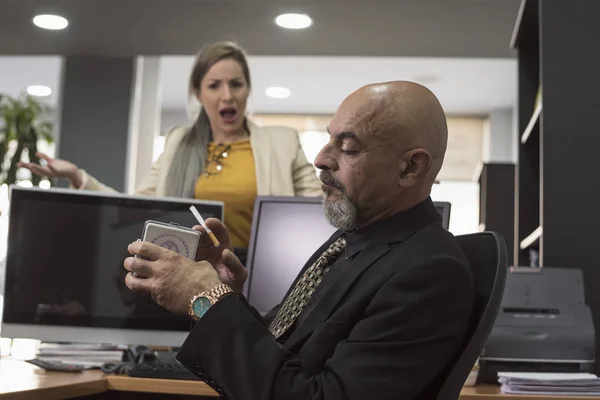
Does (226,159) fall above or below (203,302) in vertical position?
above

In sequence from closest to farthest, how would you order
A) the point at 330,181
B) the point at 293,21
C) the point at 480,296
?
the point at 480,296, the point at 330,181, the point at 293,21

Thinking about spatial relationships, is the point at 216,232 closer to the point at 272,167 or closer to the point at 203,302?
the point at 203,302

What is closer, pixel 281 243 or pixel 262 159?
pixel 281 243

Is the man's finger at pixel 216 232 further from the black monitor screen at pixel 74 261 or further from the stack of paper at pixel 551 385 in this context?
the stack of paper at pixel 551 385

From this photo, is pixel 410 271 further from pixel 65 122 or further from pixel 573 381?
pixel 65 122

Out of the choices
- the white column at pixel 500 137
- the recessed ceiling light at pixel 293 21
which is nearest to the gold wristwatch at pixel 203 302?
the recessed ceiling light at pixel 293 21

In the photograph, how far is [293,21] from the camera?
4.57 metres

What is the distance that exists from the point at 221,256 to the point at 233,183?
0.85 metres

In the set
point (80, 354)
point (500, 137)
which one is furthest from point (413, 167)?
point (500, 137)

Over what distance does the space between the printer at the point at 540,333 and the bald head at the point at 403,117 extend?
2.59ft

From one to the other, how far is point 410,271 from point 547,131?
4.41 ft

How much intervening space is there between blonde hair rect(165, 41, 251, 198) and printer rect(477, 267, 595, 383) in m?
0.98

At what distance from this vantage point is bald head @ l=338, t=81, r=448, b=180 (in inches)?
48.7

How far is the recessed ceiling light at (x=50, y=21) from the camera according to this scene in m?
4.66
